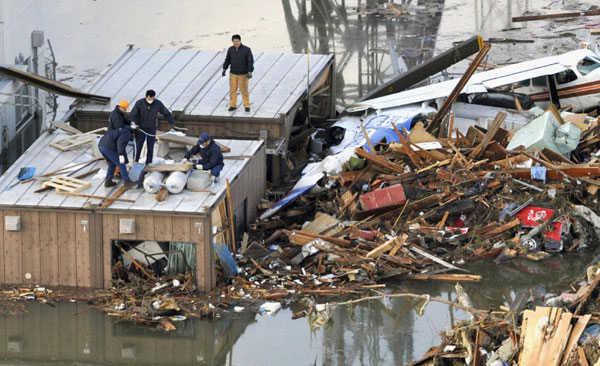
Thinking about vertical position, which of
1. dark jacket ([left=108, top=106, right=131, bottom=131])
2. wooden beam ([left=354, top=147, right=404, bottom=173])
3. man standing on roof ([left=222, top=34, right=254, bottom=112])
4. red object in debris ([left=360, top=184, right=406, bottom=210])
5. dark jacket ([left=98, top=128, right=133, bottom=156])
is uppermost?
man standing on roof ([left=222, top=34, right=254, bottom=112])

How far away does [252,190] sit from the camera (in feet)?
81.5

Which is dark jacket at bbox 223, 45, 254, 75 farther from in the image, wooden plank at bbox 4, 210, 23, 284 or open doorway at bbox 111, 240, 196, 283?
wooden plank at bbox 4, 210, 23, 284

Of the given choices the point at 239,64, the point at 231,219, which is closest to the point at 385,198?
the point at 231,219

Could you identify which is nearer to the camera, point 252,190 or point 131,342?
point 131,342

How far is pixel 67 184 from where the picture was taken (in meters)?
22.6

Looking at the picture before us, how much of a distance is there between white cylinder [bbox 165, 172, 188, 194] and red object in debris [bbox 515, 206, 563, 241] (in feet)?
21.8

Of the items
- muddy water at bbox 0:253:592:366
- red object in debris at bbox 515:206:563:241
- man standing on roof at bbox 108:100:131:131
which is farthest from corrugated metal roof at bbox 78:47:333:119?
muddy water at bbox 0:253:592:366

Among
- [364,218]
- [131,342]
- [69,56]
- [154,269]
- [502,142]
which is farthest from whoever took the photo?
[69,56]

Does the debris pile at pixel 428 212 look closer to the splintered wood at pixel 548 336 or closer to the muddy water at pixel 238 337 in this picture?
the muddy water at pixel 238 337

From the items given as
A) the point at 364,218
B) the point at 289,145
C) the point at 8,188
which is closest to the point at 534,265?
the point at 364,218

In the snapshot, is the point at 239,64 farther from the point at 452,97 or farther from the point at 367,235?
the point at 367,235

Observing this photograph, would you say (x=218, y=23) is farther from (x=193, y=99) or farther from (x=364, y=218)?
(x=364, y=218)

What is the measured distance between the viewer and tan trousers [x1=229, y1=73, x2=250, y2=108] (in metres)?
26.6

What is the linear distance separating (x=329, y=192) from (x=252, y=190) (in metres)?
1.62
